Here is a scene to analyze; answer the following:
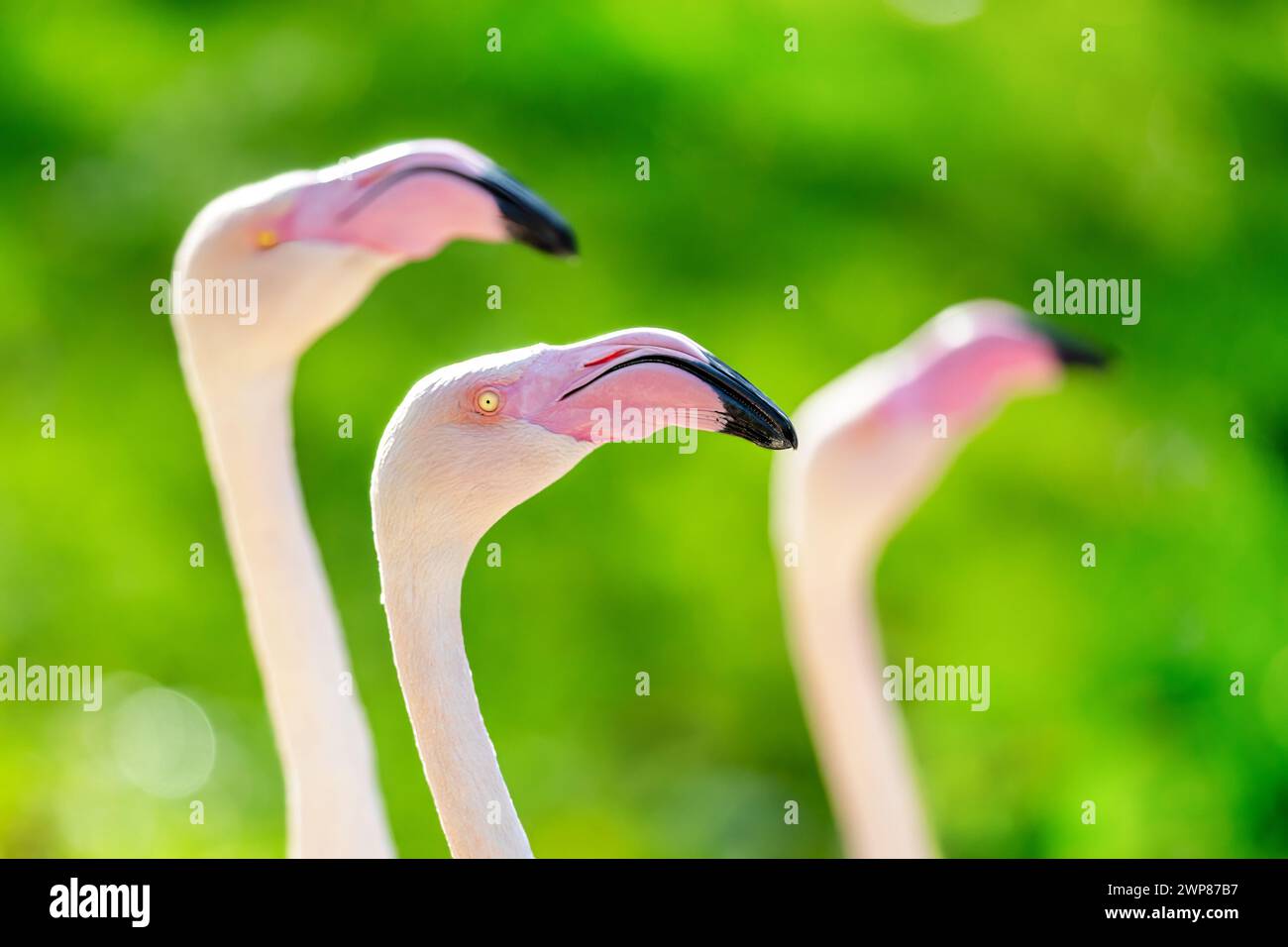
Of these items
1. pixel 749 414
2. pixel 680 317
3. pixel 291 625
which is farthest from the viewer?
pixel 680 317

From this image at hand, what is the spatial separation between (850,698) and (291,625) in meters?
1.19

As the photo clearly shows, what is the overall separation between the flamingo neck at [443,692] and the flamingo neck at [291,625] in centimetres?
48

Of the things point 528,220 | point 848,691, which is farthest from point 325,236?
point 848,691

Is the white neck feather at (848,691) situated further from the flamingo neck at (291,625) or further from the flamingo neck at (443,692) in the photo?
the flamingo neck at (443,692)

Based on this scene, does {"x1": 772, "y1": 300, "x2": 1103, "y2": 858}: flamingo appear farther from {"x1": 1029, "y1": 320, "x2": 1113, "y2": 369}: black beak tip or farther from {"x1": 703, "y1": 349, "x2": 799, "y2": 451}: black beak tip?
{"x1": 703, "y1": 349, "x2": 799, "y2": 451}: black beak tip

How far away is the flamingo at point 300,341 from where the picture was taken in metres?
1.71

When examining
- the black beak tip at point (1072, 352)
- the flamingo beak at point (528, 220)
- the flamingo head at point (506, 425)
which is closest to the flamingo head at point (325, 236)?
the flamingo beak at point (528, 220)

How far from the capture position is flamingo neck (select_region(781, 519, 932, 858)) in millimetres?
2688

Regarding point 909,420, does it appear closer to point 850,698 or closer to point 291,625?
point 850,698

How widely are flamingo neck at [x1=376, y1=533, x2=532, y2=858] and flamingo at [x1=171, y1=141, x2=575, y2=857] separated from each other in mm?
474

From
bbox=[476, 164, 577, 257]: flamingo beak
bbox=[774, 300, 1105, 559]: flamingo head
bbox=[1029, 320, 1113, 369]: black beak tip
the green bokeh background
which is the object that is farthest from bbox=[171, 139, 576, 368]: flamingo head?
the green bokeh background

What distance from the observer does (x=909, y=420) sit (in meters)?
2.67
